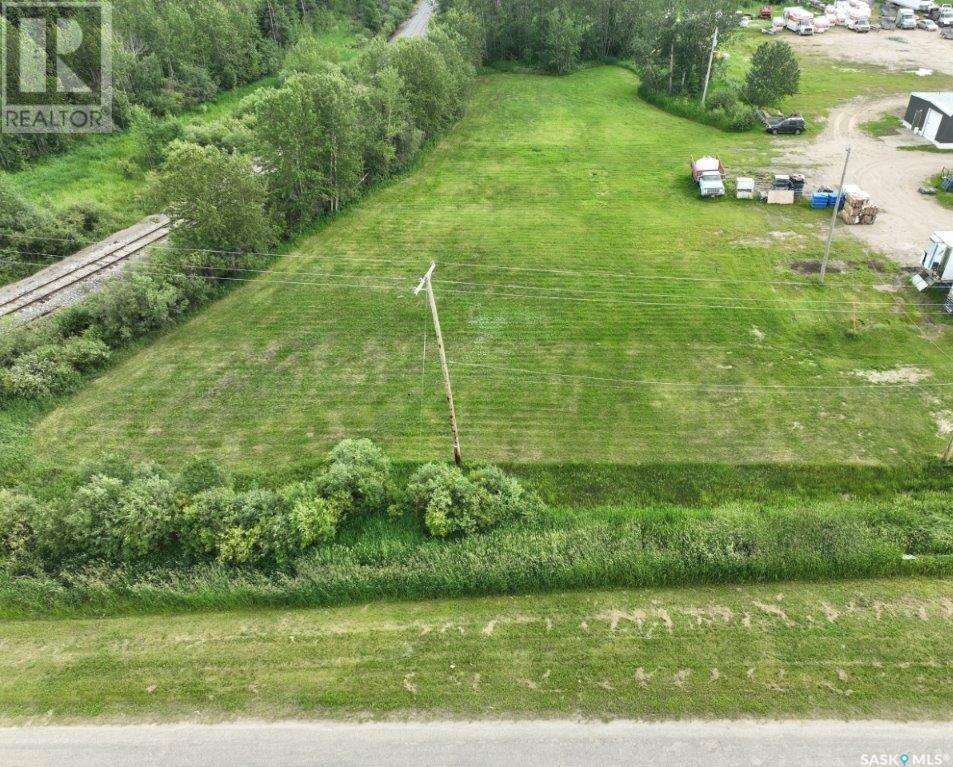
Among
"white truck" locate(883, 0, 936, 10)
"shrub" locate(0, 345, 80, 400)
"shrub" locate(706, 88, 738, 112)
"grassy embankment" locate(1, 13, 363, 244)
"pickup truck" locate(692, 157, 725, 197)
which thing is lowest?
"shrub" locate(0, 345, 80, 400)

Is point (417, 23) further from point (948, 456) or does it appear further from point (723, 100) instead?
point (948, 456)

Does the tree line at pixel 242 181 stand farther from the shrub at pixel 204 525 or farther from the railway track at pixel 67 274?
the shrub at pixel 204 525

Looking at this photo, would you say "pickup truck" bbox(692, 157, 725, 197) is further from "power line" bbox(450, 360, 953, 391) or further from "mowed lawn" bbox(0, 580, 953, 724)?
"mowed lawn" bbox(0, 580, 953, 724)

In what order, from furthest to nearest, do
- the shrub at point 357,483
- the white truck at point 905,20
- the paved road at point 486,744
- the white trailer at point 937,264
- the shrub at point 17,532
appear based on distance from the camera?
the white truck at point 905,20 < the white trailer at point 937,264 < the shrub at point 357,483 < the shrub at point 17,532 < the paved road at point 486,744

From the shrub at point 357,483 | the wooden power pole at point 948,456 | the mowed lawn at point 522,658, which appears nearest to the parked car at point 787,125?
the wooden power pole at point 948,456

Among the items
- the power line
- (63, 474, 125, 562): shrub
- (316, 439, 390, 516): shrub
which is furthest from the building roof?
(63, 474, 125, 562): shrub
